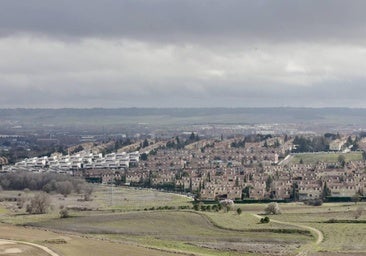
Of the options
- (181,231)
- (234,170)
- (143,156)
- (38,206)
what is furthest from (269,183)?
(143,156)

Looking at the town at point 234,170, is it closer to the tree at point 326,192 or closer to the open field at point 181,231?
the tree at point 326,192

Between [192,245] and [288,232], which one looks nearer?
[192,245]

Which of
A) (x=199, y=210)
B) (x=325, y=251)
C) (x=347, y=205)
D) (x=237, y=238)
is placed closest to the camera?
(x=325, y=251)

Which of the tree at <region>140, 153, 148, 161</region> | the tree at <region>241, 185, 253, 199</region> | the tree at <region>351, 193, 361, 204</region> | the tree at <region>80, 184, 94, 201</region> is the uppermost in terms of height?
the tree at <region>140, 153, 148, 161</region>

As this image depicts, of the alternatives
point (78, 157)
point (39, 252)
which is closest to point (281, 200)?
point (39, 252)

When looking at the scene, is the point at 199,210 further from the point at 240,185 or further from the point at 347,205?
the point at 240,185

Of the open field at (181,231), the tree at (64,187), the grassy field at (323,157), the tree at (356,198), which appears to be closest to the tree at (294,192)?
the tree at (356,198)

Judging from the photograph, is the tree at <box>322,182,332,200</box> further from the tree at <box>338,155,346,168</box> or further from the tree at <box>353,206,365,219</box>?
the tree at <box>338,155,346,168</box>

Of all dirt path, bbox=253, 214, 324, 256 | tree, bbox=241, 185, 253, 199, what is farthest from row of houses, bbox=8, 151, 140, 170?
dirt path, bbox=253, 214, 324, 256

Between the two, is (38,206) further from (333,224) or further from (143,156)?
(143,156)
